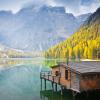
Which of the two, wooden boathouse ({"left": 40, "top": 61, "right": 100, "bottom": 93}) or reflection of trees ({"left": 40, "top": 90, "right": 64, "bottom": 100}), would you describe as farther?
reflection of trees ({"left": 40, "top": 90, "right": 64, "bottom": 100})

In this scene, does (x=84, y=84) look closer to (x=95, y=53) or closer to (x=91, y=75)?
(x=91, y=75)

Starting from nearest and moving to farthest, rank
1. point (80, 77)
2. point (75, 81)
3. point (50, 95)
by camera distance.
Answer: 1. point (80, 77)
2. point (75, 81)
3. point (50, 95)

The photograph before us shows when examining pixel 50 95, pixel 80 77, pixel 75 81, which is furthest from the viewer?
pixel 50 95

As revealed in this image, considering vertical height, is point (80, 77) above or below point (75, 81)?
above

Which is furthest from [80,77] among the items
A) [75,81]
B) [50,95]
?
[50,95]

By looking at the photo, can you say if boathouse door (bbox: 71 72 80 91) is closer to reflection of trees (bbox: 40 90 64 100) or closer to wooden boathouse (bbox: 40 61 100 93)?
wooden boathouse (bbox: 40 61 100 93)

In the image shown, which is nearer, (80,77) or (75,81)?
(80,77)

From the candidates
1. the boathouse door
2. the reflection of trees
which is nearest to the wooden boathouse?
the boathouse door

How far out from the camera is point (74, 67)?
5312 cm

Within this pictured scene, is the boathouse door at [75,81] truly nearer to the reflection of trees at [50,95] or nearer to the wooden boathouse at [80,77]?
the wooden boathouse at [80,77]

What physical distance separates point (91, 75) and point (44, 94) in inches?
658

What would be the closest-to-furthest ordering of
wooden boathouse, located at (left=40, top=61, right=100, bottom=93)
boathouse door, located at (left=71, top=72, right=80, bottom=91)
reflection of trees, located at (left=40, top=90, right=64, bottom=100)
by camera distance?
1. wooden boathouse, located at (left=40, top=61, right=100, bottom=93)
2. boathouse door, located at (left=71, top=72, right=80, bottom=91)
3. reflection of trees, located at (left=40, top=90, right=64, bottom=100)

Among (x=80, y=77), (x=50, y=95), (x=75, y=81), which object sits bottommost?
(x=50, y=95)

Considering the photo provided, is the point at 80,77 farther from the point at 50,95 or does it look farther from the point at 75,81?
the point at 50,95
